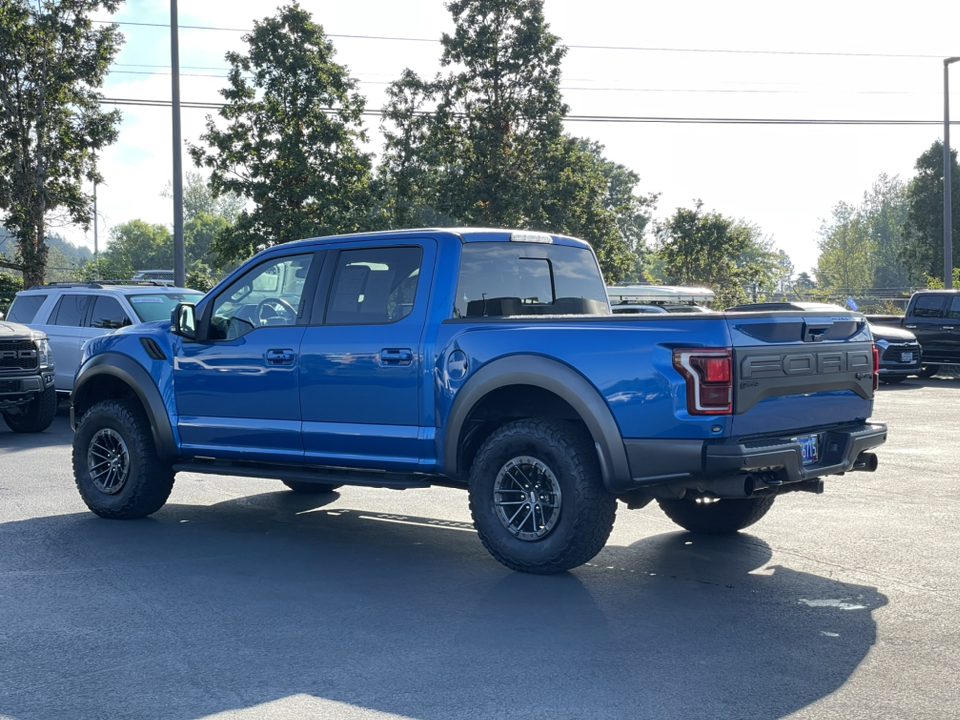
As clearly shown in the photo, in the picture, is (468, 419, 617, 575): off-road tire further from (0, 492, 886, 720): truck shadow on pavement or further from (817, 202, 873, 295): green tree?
(817, 202, 873, 295): green tree

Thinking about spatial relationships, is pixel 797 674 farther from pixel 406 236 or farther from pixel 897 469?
pixel 897 469

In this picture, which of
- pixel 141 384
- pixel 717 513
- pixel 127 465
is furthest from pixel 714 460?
pixel 127 465

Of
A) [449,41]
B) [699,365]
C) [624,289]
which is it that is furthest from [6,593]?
[449,41]

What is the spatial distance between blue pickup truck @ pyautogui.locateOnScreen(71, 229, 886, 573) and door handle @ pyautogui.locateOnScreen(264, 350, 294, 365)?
16 mm

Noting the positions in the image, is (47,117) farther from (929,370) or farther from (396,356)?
(396,356)

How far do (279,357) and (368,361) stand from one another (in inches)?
31.9

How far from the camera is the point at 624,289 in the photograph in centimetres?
3644

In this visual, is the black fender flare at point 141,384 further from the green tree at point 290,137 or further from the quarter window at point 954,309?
the green tree at point 290,137

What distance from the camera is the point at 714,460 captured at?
5836 mm

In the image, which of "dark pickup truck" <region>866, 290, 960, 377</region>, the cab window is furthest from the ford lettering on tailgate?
"dark pickup truck" <region>866, 290, 960, 377</region>

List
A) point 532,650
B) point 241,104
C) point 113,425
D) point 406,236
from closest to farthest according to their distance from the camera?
point 532,650 < point 406,236 < point 113,425 < point 241,104

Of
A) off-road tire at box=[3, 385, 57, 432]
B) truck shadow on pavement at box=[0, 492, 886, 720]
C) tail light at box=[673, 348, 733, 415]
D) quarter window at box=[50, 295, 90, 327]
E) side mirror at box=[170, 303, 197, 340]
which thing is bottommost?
truck shadow on pavement at box=[0, 492, 886, 720]

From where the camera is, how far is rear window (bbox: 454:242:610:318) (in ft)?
23.5

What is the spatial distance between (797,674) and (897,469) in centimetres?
696
